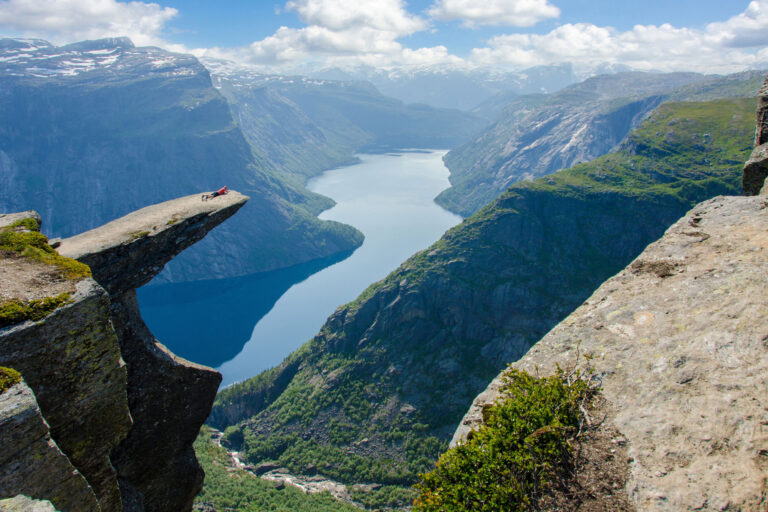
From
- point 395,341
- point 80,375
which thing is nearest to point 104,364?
point 80,375

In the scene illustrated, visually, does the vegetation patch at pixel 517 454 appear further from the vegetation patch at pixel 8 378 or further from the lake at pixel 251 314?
the lake at pixel 251 314

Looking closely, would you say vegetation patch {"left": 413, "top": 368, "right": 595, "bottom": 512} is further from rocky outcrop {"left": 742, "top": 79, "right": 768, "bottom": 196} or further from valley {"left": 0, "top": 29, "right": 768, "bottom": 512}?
rocky outcrop {"left": 742, "top": 79, "right": 768, "bottom": 196}

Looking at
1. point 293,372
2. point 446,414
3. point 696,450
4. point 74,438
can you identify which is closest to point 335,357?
point 293,372

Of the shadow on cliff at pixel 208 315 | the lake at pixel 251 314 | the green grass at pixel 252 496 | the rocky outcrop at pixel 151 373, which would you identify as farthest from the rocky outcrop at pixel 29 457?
the shadow on cliff at pixel 208 315

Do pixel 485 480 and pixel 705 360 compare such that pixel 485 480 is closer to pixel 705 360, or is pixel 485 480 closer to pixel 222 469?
pixel 705 360

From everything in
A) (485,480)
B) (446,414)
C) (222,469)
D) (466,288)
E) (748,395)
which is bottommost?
(222,469)

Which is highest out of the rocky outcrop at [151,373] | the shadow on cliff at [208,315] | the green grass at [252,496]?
the rocky outcrop at [151,373]
